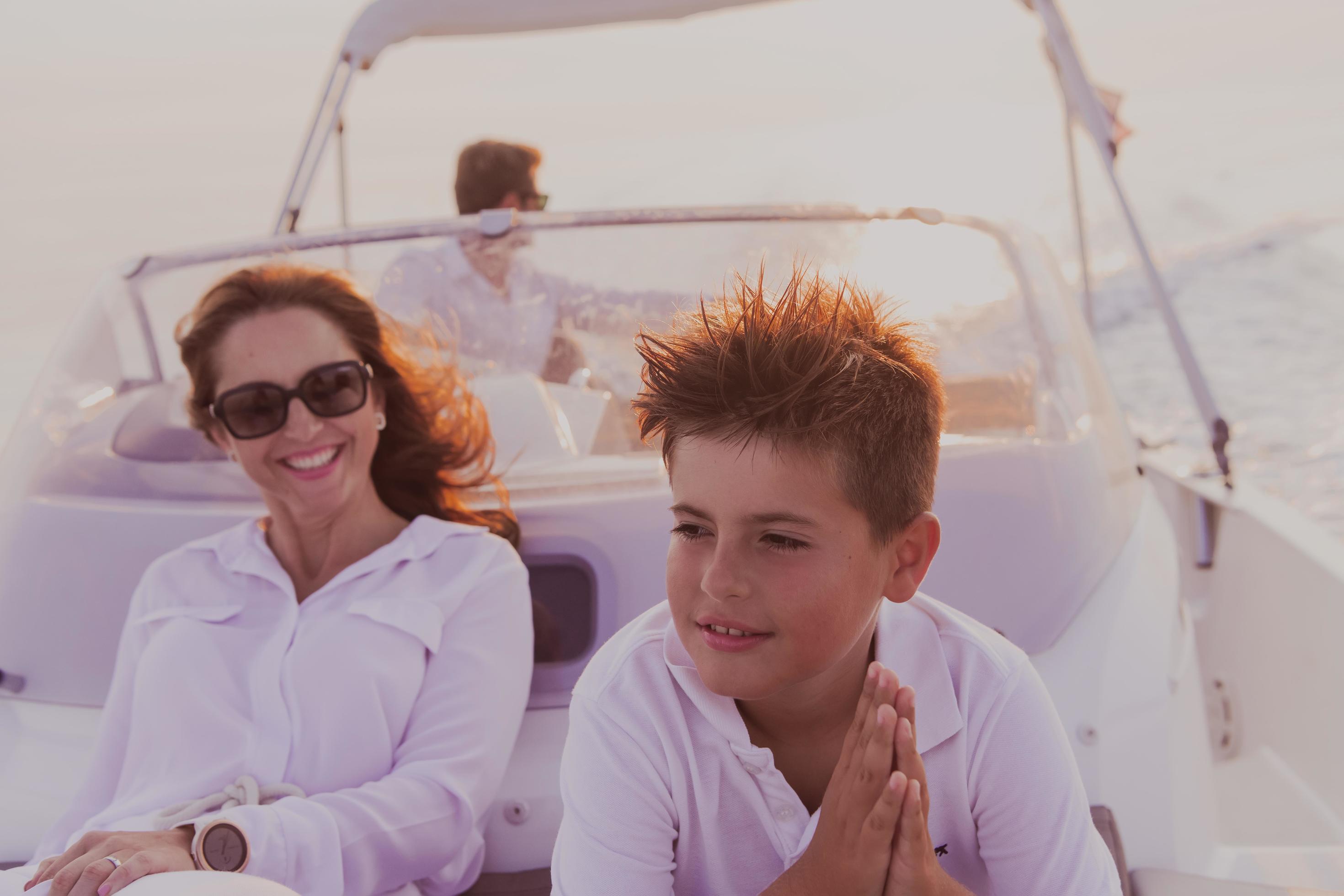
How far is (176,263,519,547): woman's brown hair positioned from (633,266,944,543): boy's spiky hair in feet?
2.37

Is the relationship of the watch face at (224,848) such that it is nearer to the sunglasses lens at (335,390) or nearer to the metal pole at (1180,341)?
the sunglasses lens at (335,390)

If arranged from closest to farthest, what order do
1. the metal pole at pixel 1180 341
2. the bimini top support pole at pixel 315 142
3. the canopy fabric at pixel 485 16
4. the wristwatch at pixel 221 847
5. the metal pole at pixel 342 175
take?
the wristwatch at pixel 221 847, the metal pole at pixel 1180 341, the canopy fabric at pixel 485 16, the bimini top support pole at pixel 315 142, the metal pole at pixel 342 175

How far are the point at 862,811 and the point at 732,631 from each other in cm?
18

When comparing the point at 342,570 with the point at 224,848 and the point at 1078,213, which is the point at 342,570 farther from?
the point at 1078,213

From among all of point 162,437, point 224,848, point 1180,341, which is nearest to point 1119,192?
point 1180,341

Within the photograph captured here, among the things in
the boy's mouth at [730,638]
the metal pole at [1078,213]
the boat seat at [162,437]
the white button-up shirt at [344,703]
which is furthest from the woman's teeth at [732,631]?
the metal pole at [1078,213]

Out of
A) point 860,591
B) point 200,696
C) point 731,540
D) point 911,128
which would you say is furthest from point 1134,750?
point 911,128

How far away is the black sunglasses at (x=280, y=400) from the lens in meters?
1.56

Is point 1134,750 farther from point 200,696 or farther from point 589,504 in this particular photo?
point 200,696

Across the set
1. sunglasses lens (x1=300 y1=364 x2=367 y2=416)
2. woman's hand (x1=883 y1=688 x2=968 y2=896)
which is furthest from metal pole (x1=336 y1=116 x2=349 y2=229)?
woman's hand (x1=883 y1=688 x2=968 y2=896)

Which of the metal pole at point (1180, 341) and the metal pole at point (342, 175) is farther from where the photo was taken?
the metal pole at point (342, 175)

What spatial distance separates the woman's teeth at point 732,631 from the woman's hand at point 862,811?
0.35ft

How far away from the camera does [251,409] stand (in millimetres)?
1560

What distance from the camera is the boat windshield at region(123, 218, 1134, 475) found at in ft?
6.46
